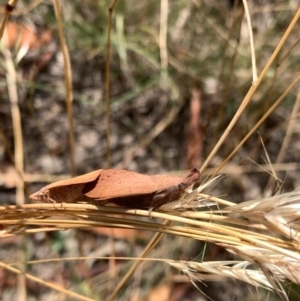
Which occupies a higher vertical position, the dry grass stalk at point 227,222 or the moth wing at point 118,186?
the moth wing at point 118,186

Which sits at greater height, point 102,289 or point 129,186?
point 129,186

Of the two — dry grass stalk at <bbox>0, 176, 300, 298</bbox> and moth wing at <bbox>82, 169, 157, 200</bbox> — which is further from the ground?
moth wing at <bbox>82, 169, 157, 200</bbox>

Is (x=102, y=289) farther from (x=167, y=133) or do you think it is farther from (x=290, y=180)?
(x=290, y=180)

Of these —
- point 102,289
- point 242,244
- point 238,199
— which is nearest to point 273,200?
point 242,244

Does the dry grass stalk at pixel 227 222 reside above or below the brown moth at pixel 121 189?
below

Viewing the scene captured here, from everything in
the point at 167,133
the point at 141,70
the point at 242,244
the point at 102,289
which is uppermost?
the point at 141,70
